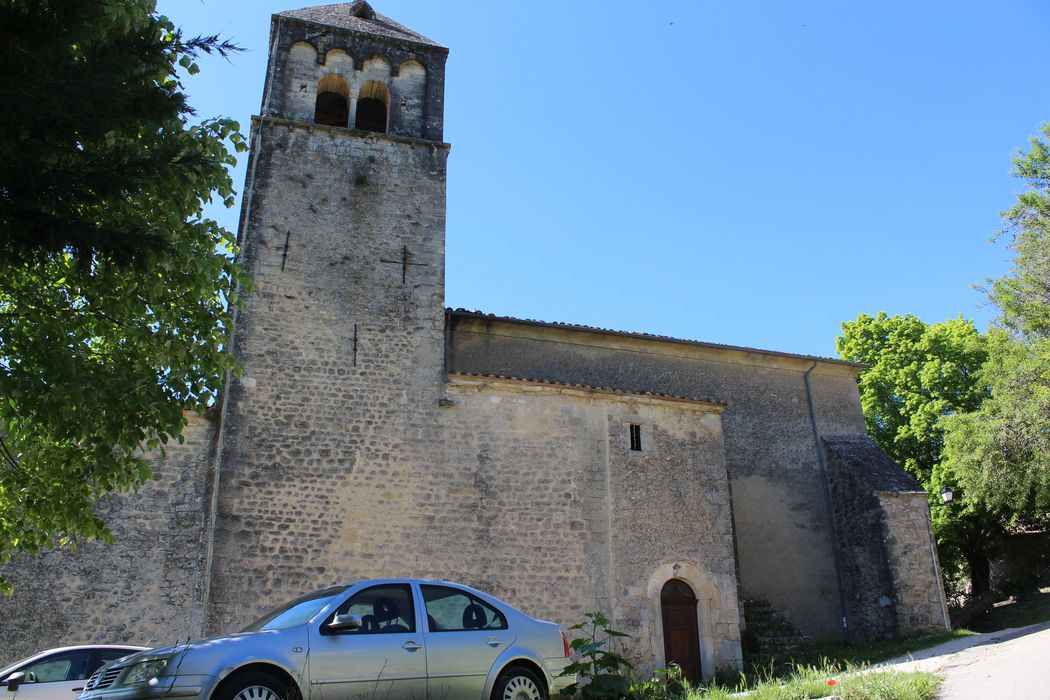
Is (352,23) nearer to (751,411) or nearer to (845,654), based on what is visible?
(751,411)

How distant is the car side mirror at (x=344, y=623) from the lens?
6.02 m

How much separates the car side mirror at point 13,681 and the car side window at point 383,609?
388cm

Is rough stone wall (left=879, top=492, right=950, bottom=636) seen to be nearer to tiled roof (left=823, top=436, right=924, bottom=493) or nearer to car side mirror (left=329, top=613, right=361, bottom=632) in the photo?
tiled roof (left=823, top=436, right=924, bottom=493)

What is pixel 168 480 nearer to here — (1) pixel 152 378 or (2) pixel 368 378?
(2) pixel 368 378

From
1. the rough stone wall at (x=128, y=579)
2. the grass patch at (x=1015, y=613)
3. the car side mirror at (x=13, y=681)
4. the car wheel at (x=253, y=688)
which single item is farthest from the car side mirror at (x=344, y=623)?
the grass patch at (x=1015, y=613)

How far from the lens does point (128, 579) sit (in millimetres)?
11164

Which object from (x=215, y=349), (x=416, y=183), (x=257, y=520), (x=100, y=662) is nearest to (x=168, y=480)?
(x=257, y=520)

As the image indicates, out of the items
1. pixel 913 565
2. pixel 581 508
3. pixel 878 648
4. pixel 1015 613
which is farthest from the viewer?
pixel 1015 613

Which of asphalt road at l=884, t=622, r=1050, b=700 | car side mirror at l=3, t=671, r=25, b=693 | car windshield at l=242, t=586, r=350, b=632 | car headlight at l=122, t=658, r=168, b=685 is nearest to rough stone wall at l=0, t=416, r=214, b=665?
car side mirror at l=3, t=671, r=25, b=693

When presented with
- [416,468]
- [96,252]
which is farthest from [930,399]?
[96,252]

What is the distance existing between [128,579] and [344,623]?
22.1 ft

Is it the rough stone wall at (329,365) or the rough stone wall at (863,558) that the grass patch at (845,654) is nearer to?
the rough stone wall at (863,558)

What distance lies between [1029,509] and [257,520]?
19.6 m

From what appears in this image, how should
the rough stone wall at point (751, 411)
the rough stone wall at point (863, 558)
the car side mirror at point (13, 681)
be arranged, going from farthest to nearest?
the rough stone wall at point (751, 411), the rough stone wall at point (863, 558), the car side mirror at point (13, 681)
